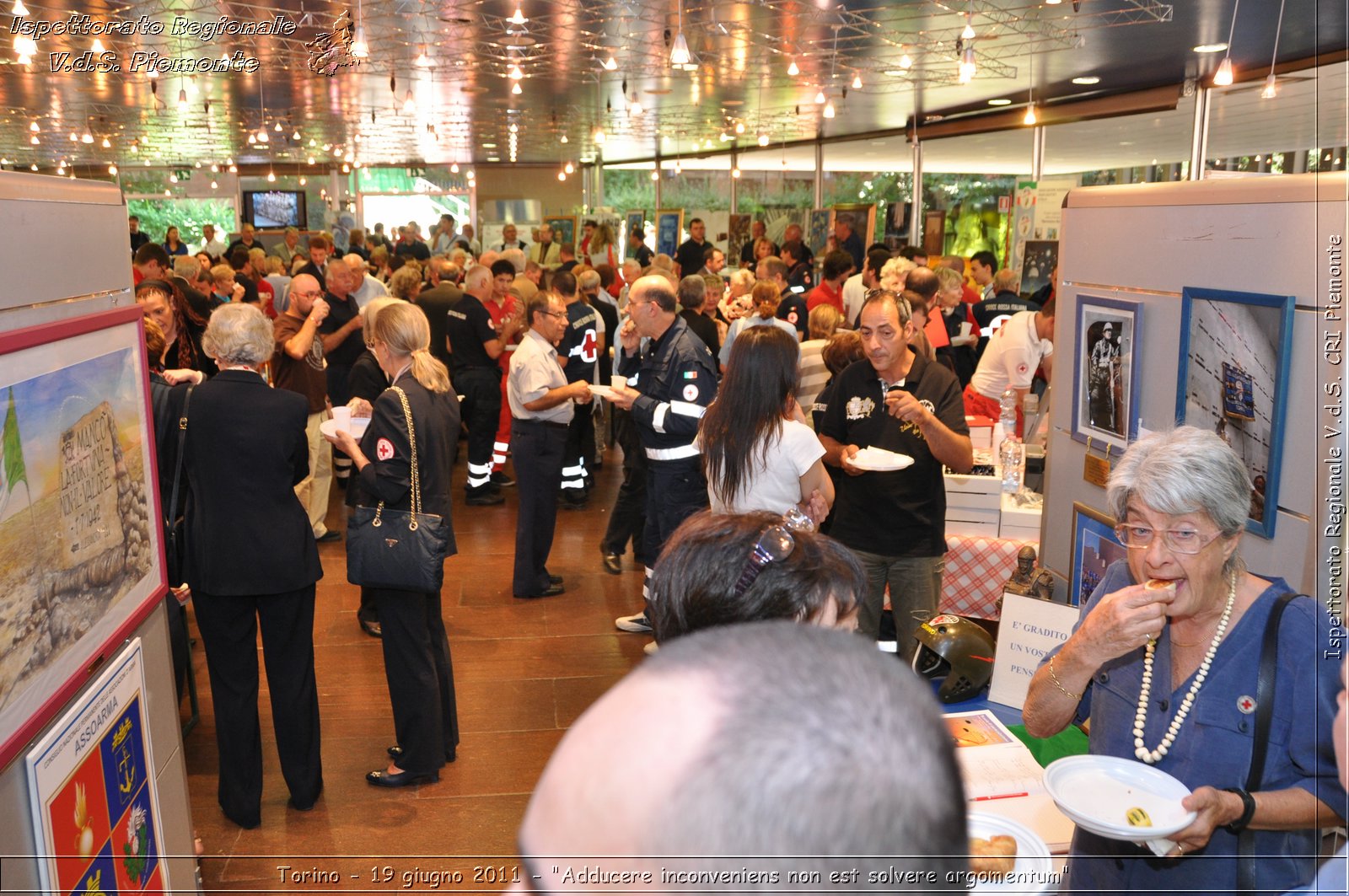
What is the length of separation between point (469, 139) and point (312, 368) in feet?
39.0

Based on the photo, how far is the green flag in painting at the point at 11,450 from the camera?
1.76 meters

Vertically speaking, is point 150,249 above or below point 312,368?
above

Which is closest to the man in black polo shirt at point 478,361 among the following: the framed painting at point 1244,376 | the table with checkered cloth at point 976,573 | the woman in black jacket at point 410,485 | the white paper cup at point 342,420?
the white paper cup at point 342,420

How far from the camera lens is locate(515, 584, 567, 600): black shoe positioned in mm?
5820

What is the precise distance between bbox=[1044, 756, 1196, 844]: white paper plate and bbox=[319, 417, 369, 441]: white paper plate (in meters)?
2.98

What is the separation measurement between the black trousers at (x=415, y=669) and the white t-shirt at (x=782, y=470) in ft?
4.02

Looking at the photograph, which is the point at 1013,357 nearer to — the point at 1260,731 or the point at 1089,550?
the point at 1089,550

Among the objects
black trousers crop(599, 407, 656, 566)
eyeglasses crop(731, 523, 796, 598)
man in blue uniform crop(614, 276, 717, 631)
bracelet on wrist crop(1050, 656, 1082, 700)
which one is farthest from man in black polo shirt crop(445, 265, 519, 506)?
eyeglasses crop(731, 523, 796, 598)

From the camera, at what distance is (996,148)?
42.9 ft

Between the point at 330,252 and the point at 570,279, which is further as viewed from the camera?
the point at 330,252

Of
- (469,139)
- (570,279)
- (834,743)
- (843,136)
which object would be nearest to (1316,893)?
(834,743)

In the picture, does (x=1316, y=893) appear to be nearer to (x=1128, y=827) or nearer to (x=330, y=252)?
(x=1128, y=827)

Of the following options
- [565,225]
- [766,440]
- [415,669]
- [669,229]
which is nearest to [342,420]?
[415,669]

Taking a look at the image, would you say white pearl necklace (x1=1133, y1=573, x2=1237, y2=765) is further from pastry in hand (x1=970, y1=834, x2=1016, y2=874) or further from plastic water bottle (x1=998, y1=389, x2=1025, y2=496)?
plastic water bottle (x1=998, y1=389, x2=1025, y2=496)
